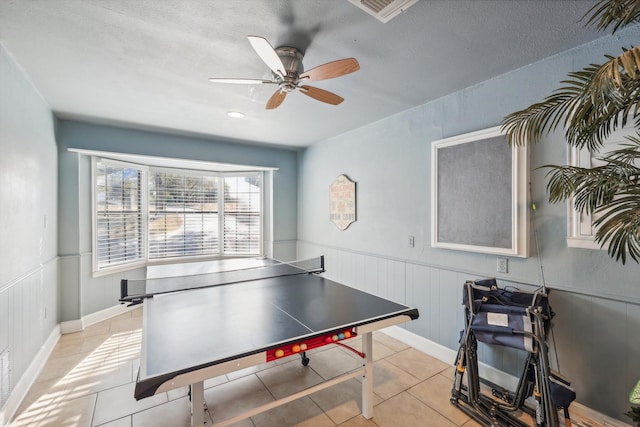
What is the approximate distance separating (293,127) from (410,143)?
155 cm

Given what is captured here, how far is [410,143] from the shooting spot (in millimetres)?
3146

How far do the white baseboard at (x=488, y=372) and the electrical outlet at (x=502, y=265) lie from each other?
0.83m

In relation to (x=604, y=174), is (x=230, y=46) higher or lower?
Answer: higher

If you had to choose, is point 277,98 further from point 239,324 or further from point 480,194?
point 480,194

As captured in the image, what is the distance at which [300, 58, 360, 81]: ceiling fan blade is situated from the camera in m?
1.71

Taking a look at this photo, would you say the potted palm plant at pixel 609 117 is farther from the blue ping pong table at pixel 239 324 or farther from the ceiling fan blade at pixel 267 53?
the ceiling fan blade at pixel 267 53

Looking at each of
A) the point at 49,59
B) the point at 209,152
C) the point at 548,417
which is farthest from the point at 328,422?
the point at 209,152

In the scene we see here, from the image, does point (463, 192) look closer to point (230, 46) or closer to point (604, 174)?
point (604, 174)

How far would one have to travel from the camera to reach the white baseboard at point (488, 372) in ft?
A: 6.23

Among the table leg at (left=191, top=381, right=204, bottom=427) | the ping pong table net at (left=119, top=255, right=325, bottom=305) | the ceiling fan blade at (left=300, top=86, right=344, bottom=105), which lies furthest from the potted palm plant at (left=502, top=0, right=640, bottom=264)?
the ping pong table net at (left=119, top=255, right=325, bottom=305)

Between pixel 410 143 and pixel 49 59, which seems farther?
pixel 410 143

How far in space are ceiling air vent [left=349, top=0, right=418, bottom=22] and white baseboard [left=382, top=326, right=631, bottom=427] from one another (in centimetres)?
274

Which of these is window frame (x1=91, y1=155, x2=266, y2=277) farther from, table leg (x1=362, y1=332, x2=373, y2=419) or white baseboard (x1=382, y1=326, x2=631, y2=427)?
table leg (x1=362, y1=332, x2=373, y2=419)

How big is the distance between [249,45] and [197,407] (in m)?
2.15
